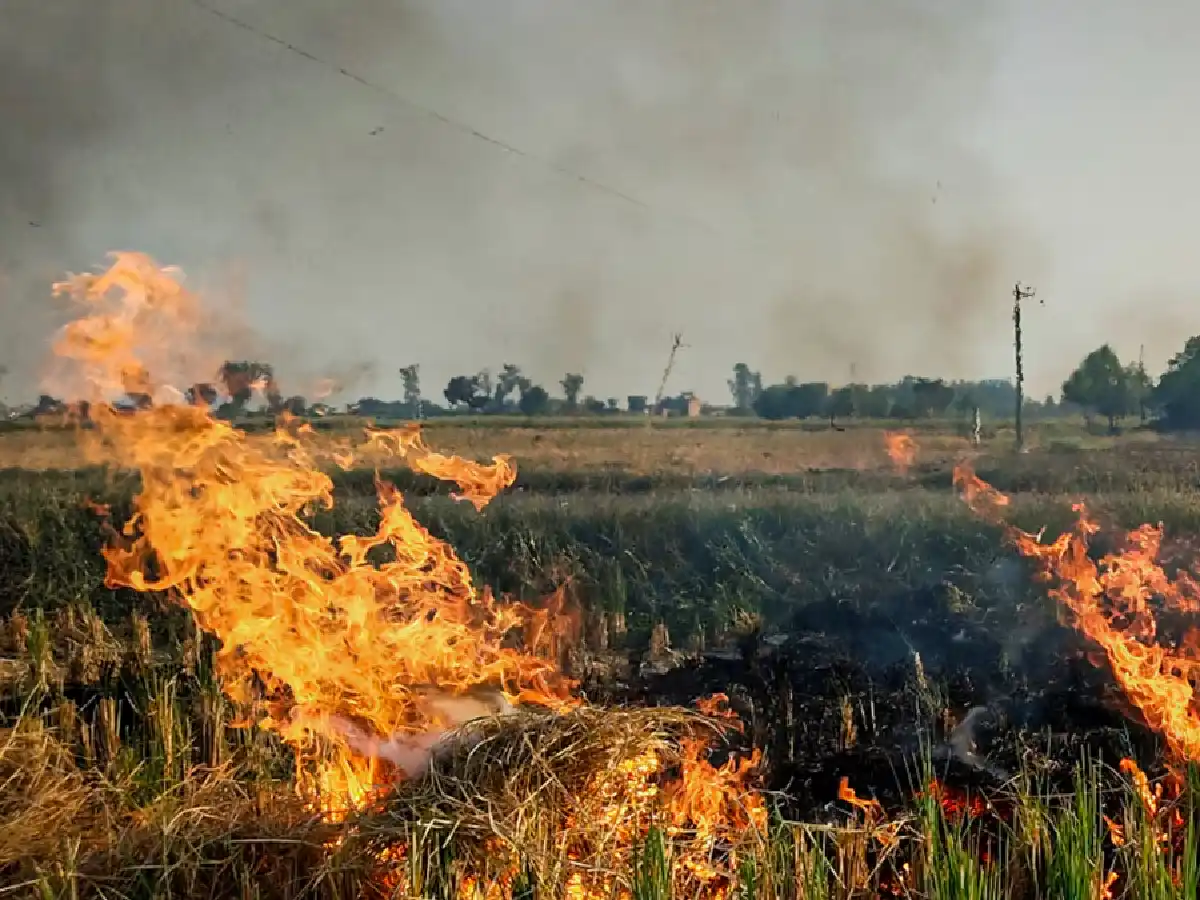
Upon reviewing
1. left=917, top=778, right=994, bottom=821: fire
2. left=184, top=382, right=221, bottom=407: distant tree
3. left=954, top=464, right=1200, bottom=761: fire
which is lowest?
left=917, top=778, right=994, bottom=821: fire

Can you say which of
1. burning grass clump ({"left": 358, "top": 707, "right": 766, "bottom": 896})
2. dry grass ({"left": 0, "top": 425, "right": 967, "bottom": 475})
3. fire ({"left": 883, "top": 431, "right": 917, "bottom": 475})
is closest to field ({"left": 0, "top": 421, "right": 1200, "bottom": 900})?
burning grass clump ({"left": 358, "top": 707, "right": 766, "bottom": 896})

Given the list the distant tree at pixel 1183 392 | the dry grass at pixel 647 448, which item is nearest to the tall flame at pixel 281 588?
the dry grass at pixel 647 448

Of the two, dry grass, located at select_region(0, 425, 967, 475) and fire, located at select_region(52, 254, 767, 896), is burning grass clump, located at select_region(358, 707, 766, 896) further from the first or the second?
dry grass, located at select_region(0, 425, 967, 475)

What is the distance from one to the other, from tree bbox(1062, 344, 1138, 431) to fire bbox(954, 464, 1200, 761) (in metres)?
29.4

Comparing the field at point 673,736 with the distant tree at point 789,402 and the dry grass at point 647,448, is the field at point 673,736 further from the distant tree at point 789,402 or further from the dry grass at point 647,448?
the distant tree at point 789,402

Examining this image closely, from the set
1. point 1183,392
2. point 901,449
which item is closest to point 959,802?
point 901,449

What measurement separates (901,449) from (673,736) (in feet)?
88.7

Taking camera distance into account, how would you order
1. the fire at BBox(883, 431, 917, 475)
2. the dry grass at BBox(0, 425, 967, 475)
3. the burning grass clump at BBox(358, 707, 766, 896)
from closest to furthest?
the burning grass clump at BBox(358, 707, 766, 896) < the dry grass at BBox(0, 425, 967, 475) < the fire at BBox(883, 431, 917, 475)

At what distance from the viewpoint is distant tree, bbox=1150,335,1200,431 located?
36.1 meters

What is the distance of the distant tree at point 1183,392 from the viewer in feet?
118

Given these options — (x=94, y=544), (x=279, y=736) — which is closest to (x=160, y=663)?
(x=279, y=736)

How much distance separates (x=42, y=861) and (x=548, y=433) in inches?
1457

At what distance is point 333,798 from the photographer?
16.9 ft

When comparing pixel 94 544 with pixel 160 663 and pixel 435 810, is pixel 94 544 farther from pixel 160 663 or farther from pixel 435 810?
pixel 435 810
